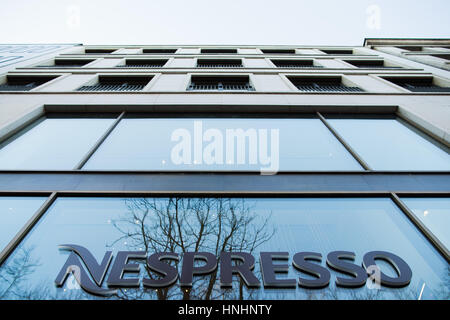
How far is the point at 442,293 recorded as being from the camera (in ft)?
11.8

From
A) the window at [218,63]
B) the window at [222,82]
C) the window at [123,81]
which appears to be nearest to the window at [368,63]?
the window at [218,63]

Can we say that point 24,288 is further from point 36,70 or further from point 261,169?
point 36,70

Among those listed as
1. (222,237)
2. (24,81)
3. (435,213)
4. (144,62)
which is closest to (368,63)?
(435,213)

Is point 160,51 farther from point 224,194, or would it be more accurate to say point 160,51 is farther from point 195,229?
point 195,229

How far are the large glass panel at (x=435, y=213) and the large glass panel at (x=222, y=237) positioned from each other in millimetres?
305

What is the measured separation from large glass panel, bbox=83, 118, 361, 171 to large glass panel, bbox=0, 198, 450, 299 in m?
1.31

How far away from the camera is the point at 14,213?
4.73m

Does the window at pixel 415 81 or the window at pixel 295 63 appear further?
the window at pixel 295 63

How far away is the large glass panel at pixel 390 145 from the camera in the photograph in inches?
244

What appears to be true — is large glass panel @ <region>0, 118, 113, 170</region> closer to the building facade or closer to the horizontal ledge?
the building facade

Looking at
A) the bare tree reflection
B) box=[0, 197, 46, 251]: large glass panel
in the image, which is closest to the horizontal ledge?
box=[0, 197, 46, 251]: large glass panel

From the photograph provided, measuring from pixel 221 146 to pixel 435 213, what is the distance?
16.7 ft

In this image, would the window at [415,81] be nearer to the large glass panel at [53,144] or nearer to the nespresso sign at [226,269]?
the nespresso sign at [226,269]
